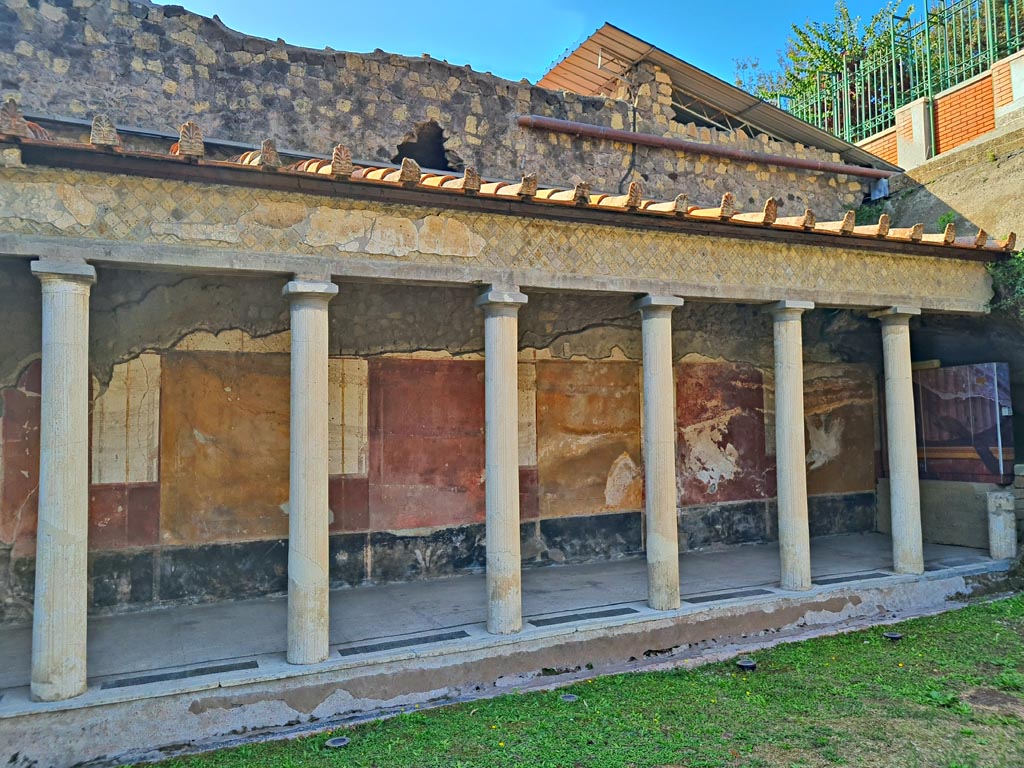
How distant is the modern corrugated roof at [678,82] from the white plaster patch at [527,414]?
14.0ft

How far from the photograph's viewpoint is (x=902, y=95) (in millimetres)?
12188

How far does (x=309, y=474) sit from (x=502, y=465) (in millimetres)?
1571

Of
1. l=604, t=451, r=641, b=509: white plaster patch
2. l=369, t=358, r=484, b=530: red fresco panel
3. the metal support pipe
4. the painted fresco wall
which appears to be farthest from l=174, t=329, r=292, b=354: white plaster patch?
l=604, t=451, r=641, b=509: white plaster patch

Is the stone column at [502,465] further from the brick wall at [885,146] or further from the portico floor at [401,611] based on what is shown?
the brick wall at [885,146]

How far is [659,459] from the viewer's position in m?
6.53

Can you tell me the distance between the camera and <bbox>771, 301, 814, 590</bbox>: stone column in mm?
7043

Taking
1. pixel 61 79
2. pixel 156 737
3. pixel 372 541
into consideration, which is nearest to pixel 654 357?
pixel 372 541

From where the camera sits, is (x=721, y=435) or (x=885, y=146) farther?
(x=885, y=146)

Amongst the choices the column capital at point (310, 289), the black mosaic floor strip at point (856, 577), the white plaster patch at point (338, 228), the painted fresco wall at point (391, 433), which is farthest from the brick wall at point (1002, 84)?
the column capital at point (310, 289)

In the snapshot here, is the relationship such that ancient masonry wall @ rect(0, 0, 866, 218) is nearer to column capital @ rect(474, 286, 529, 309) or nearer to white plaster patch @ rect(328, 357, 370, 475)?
white plaster patch @ rect(328, 357, 370, 475)

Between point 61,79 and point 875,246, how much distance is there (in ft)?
27.1

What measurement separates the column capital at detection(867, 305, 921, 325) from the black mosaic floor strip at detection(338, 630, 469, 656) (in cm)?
562

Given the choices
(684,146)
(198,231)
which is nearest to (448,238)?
(198,231)

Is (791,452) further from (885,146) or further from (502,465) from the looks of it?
(885,146)
